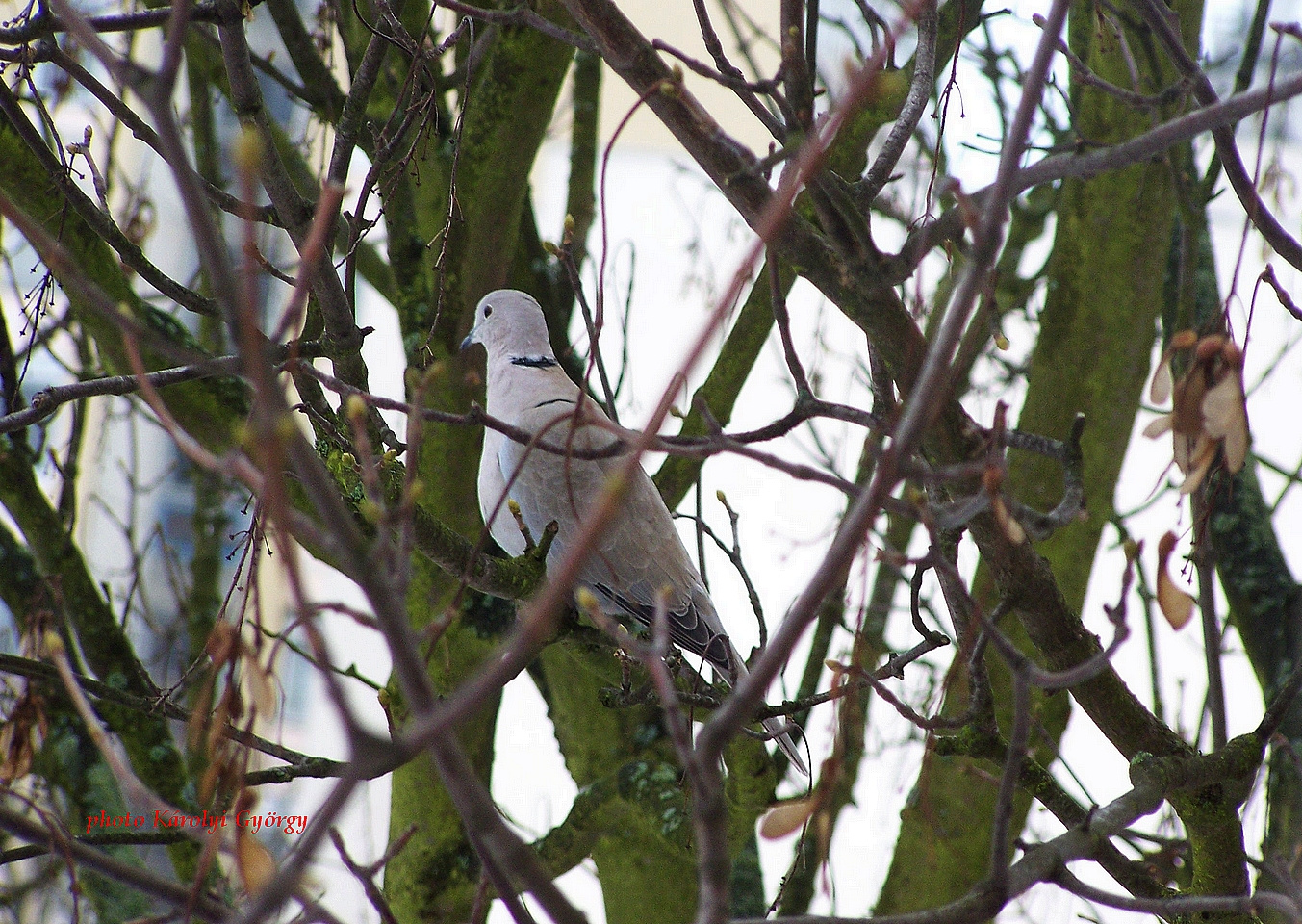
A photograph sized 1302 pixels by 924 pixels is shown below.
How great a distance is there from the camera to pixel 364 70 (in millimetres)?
1130

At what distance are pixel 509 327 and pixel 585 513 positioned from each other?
0.37 m

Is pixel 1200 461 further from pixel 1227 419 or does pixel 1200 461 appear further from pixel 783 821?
pixel 783 821

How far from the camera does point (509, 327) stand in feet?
6.38

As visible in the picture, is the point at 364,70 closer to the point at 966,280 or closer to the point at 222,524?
the point at 966,280

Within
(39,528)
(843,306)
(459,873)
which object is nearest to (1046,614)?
(843,306)

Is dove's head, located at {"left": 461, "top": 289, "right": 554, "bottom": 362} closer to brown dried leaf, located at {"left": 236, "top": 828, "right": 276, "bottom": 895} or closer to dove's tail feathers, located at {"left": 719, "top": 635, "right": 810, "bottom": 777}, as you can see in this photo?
dove's tail feathers, located at {"left": 719, "top": 635, "right": 810, "bottom": 777}

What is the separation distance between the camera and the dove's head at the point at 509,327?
1929 mm

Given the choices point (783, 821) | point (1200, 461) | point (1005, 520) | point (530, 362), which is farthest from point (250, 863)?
point (530, 362)

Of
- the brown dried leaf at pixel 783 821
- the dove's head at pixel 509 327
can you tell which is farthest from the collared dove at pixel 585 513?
the brown dried leaf at pixel 783 821

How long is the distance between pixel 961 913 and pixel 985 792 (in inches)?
58.8

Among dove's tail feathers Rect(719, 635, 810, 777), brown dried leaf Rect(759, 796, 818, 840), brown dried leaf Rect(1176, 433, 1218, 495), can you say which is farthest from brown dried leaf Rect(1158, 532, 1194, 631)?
dove's tail feathers Rect(719, 635, 810, 777)

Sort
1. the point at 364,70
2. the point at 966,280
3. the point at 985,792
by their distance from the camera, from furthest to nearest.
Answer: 1. the point at 985,792
2. the point at 364,70
3. the point at 966,280

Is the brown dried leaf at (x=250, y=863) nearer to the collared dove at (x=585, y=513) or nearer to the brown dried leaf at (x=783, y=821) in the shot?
the brown dried leaf at (x=783, y=821)

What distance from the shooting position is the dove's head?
193cm
